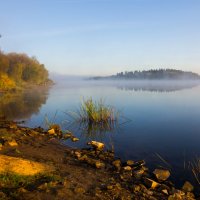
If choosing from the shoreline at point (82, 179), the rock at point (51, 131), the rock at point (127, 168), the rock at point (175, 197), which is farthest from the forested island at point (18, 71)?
the rock at point (175, 197)

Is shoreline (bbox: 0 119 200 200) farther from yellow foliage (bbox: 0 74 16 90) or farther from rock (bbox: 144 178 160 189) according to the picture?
yellow foliage (bbox: 0 74 16 90)

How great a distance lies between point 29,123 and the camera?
78.0 feet

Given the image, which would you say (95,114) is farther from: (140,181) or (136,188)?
(136,188)

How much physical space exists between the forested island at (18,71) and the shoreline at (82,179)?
55120 mm

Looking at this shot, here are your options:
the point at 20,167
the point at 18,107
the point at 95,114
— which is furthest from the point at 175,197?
the point at 18,107

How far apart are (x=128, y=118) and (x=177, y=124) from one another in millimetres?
4978

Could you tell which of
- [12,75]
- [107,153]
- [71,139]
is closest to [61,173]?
[107,153]

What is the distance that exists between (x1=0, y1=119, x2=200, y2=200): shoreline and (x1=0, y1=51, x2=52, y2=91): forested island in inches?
2170

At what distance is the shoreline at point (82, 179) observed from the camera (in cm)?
773

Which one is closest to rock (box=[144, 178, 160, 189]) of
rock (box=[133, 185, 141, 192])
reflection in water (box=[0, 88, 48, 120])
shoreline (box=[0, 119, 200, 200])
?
shoreline (box=[0, 119, 200, 200])

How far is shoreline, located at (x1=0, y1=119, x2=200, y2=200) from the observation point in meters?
7.73

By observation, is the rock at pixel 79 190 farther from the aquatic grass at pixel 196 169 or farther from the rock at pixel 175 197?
the aquatic grass at pixel 196 169

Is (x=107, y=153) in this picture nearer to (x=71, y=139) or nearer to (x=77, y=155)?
(x=77, y=155)

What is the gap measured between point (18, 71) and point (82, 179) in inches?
3094
